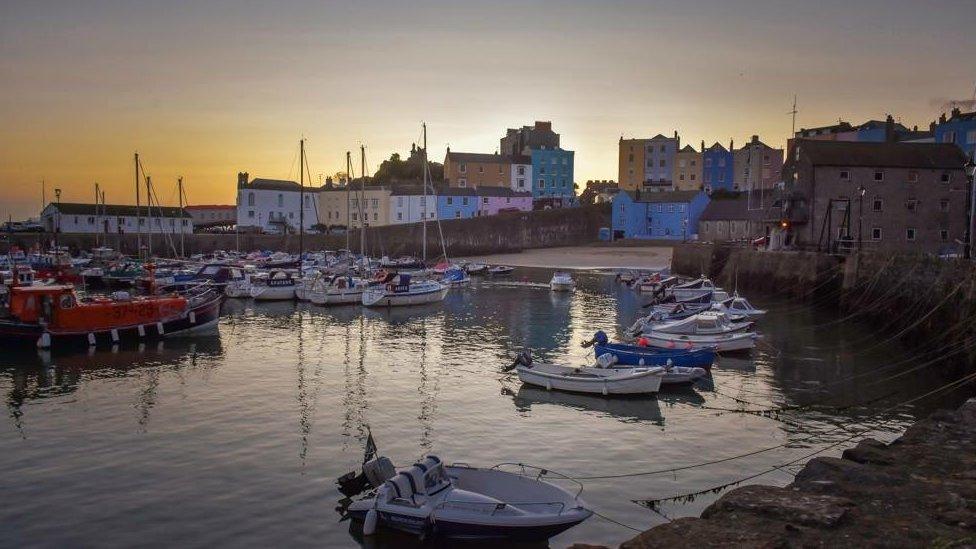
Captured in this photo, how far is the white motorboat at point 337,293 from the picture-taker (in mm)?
55500

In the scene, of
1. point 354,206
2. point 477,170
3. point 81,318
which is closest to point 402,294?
point 81,318

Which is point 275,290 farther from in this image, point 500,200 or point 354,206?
point 500,200

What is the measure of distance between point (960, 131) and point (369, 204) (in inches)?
3114

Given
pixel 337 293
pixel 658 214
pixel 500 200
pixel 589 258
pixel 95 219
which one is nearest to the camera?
pixel 337 293

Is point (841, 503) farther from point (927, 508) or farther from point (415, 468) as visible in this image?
point (415, 468)

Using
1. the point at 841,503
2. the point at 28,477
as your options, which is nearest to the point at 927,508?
the point at 841,503

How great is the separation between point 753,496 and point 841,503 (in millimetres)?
1417

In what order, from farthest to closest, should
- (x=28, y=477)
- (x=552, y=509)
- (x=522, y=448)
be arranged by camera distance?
1. (x=522, y=448)
2. (x=28, y=477)
3. (x=552, y=509)

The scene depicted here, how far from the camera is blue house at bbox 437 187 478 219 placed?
11575cm

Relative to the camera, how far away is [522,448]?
20.5 m

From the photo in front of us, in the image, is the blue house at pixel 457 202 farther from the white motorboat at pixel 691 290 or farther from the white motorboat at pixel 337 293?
the white motorboat at pixel 691 290

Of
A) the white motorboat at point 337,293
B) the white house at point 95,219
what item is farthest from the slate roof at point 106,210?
the white motorboat at point 337,293

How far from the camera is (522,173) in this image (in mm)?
132500

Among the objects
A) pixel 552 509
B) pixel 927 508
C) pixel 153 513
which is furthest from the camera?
pixel 153 513
